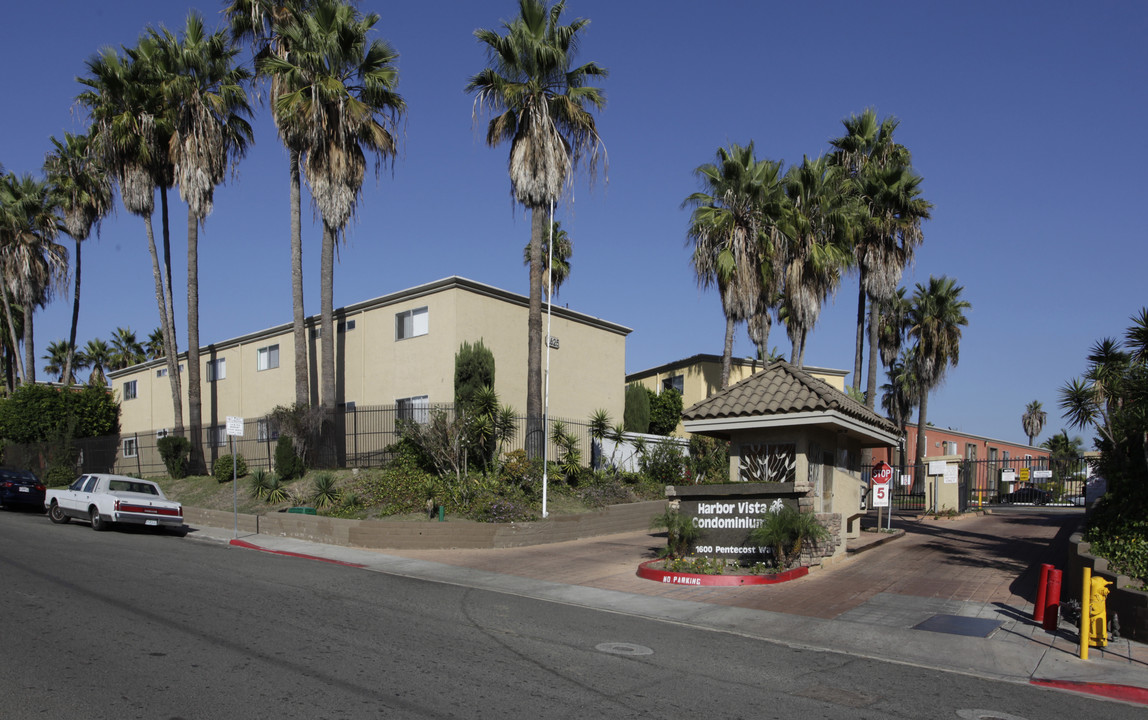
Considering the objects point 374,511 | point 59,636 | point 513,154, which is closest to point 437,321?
point 513,154

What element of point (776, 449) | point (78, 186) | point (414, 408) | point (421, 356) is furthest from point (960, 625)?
point (78, 186)

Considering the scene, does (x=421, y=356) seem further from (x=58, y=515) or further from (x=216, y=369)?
(x=216, y=369)

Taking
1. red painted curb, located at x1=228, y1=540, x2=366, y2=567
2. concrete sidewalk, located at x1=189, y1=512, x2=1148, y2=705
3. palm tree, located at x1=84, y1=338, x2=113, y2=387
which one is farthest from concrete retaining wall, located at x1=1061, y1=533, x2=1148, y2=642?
palm tree, located at x1=84, y1=338, x2=113, y2=387

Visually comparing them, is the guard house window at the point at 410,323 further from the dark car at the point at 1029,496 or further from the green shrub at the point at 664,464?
the dark car at the point at 1029,496

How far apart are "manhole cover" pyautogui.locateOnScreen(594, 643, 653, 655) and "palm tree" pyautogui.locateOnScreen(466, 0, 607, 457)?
14.5m

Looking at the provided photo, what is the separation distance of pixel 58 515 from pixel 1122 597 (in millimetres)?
24070

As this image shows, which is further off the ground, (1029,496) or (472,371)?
(472,371)

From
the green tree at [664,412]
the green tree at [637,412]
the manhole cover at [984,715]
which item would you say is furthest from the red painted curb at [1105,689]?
the green tree at [664,412]

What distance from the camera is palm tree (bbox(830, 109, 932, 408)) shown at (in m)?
32.1

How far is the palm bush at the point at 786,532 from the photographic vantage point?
14.3m

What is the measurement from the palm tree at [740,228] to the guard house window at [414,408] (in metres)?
10.6

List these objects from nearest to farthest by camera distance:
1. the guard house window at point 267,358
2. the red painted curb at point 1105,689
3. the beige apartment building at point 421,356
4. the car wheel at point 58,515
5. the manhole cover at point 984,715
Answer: the manhole cover at point 984,715 < the red painted curb at point 1105,689 < the car wheel at point 58,515 < the beige apartment building at point 421,356 < the guard house window at point 267,358

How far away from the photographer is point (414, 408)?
2642 centimetres

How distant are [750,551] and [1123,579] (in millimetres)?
5888
